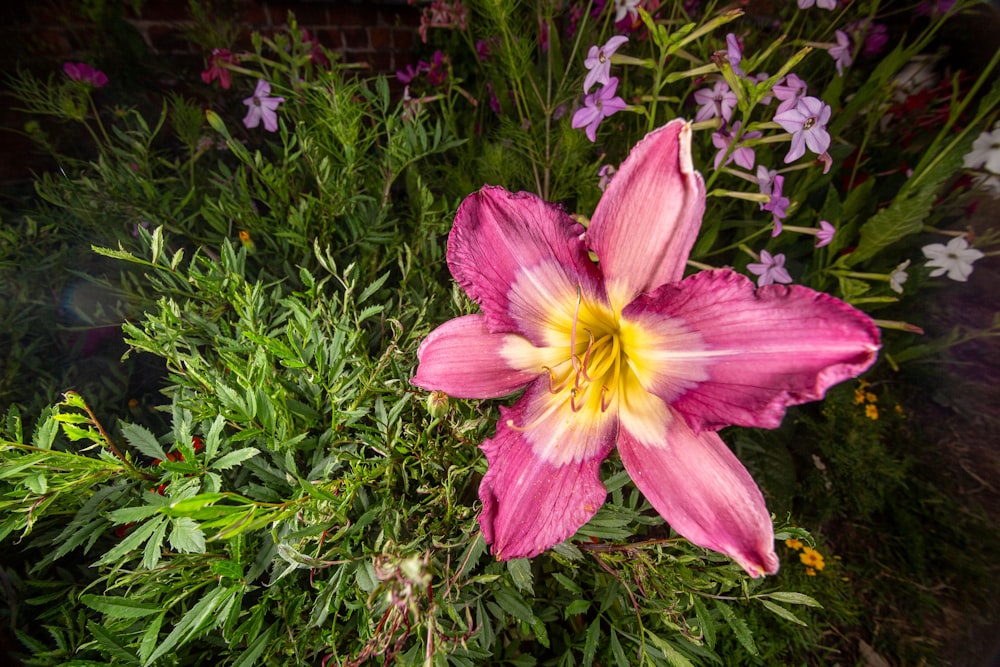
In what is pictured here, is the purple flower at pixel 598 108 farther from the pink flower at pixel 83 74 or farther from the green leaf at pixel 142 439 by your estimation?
the pink flower at pixel 83 74

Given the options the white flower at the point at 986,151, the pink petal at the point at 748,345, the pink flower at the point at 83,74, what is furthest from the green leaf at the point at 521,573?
the pink flower at the point at 83,74

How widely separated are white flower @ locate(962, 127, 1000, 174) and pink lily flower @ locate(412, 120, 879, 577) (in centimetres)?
79

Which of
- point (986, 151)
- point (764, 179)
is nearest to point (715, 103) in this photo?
point (764, 179)

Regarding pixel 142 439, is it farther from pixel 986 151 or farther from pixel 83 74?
pixel 986 151

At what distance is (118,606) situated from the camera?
433mm

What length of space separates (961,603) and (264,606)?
1435mm

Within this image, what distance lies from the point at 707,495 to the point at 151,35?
2118mm

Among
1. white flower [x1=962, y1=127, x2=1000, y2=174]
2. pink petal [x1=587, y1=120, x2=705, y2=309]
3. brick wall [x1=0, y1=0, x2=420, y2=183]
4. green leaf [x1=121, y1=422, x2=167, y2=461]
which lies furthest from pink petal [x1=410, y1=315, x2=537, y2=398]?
brick wall [x1=0, y1=0, x2=420, y2=183]

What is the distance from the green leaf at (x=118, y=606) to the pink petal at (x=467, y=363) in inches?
12.3

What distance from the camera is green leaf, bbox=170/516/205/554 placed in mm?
384

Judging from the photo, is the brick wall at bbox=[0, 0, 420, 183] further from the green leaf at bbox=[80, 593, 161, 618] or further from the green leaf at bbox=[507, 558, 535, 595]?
the green leaf at bbox=[507, 558, 535, 595]

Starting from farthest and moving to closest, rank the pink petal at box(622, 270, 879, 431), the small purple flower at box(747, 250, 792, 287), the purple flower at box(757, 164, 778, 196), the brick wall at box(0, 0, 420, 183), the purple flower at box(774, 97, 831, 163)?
the brick wall at box(0, 0, 420, 183) < the small purple flower at box(747, 250, 792, 287) < the purple flower at box(757, 164, 778, 196) < the purple flower at box(774, 97, 831, 163) < the pink petal at box(622, 270, 879, 431)

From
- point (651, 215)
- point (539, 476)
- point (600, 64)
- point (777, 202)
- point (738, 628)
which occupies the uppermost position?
point (600, 64)

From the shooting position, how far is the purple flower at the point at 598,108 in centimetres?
75
